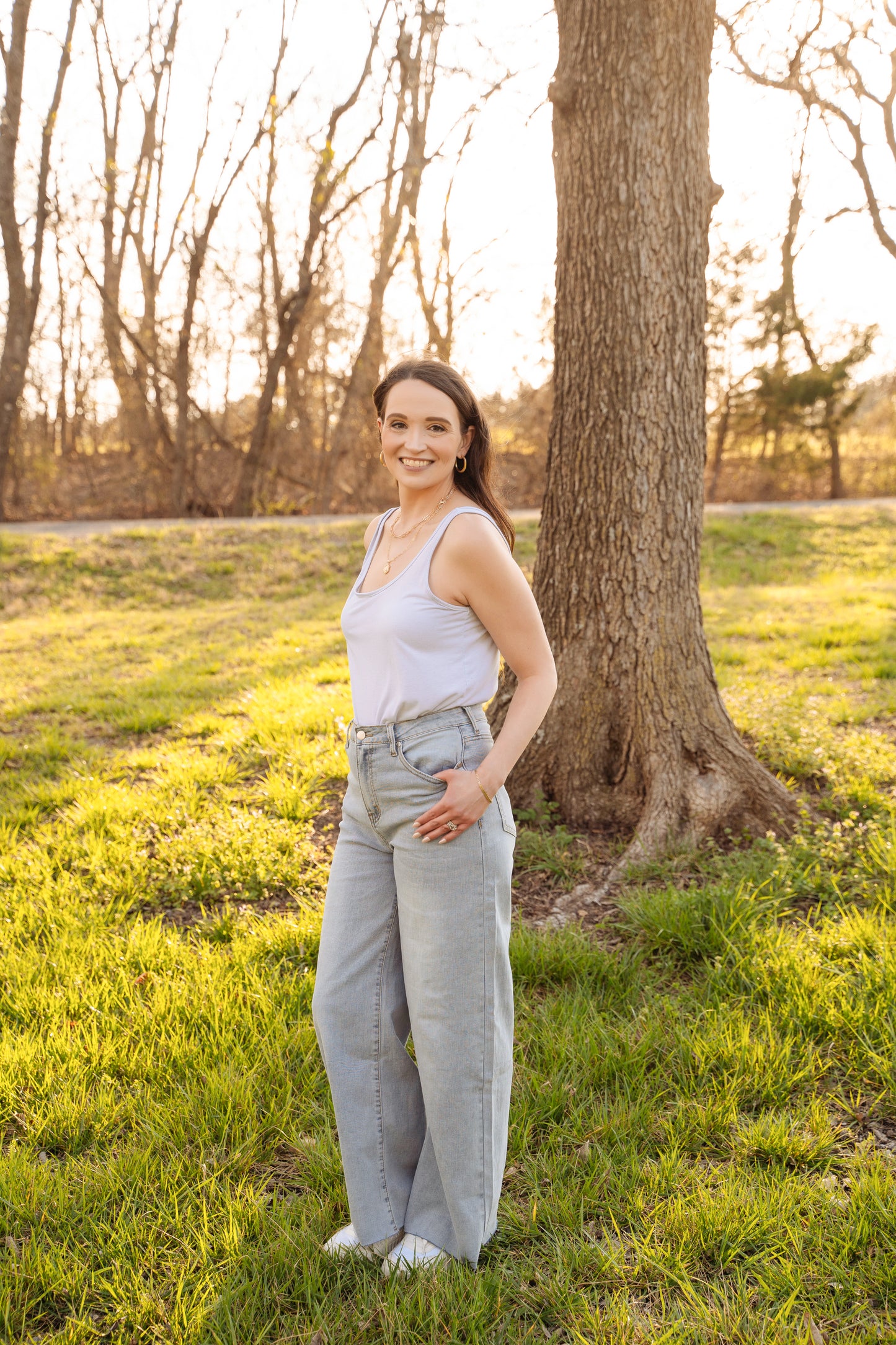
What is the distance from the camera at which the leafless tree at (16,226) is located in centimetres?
1429

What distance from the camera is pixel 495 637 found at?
2.05 meters

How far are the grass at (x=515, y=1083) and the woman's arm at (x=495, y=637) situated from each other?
3.77ft

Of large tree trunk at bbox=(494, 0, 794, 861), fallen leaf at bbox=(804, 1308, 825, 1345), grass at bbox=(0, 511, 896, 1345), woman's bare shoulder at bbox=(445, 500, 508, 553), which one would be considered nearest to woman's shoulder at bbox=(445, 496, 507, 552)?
woman's bare shoulder at bbox=(445, 500, 508, 553)

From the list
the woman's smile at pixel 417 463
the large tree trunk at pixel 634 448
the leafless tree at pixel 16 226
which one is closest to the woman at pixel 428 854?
the woman's smile at pixel 417 463

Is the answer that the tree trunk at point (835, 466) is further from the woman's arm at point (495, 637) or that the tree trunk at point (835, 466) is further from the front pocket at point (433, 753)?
the front pocket at point (433, 753)

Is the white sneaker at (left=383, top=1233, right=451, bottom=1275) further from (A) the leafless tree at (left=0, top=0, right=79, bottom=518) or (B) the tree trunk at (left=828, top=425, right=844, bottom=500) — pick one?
(B) the tree trunk at (left=828, top=425, right=844, bottom=500)

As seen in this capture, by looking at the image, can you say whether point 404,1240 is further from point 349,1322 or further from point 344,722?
point 344,722

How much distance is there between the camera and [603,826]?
4266 mm

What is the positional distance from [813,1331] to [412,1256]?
0.90 metres

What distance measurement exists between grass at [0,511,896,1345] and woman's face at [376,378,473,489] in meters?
1.85

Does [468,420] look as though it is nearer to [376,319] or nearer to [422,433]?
[422,433]

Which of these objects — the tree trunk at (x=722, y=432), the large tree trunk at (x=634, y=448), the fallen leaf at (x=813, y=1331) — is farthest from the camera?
the tree trunk at (x=722, y=432)

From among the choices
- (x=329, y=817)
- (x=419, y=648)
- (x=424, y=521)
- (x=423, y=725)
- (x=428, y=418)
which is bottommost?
(x=329, y=817)

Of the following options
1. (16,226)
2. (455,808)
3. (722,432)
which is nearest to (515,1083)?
(455,808)
